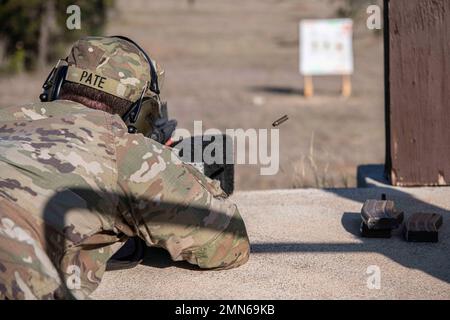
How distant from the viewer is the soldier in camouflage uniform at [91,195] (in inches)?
120

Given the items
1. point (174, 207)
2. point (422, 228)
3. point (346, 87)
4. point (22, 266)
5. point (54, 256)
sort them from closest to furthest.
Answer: point (22, 266)
point (54, 256)
point (174, 207)
point (422, 228)
point (346, 87)

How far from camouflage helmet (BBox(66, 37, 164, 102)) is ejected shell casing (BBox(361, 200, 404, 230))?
1225 millimetres

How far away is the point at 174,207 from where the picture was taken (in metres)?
3.41

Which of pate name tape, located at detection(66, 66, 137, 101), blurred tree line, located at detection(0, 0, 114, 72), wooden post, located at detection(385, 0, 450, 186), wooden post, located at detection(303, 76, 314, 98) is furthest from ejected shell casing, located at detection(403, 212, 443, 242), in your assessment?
blurred tree line, located at detection(0, 0, 114, 72)

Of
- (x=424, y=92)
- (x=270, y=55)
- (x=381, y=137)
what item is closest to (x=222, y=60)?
(x=270, y=55)

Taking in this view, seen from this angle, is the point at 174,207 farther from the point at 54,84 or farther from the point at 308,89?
the point at 308,89

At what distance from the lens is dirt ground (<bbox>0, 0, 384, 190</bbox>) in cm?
973

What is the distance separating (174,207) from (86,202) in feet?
1.20

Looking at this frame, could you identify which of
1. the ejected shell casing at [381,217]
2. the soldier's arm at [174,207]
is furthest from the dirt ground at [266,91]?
the soldier's arm at [174,207]

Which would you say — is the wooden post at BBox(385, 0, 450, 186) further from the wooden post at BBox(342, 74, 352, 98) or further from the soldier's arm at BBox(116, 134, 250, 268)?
the wooden post at BBox(342, 74, 352, 98)

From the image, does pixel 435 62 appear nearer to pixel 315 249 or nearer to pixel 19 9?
pixel 315 249

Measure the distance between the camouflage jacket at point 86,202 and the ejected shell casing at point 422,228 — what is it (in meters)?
0.92

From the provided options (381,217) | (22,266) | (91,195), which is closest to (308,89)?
(381,217)

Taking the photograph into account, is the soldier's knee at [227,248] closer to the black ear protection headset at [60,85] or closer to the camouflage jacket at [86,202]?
the camouflage jacket at [86,202]
